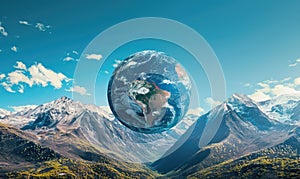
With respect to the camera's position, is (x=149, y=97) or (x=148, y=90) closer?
(x=148, y=90)

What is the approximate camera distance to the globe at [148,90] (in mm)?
Answer: 14336

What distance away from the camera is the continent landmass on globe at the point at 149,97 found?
14.2 m

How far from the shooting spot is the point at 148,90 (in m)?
14.2

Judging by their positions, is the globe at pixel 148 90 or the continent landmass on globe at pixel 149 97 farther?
the globe at pixel 148 90

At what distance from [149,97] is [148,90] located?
364 millimetres

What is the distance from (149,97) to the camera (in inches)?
564

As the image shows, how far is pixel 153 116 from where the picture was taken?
1459 centimetres

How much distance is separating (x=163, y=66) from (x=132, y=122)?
3.28 metres

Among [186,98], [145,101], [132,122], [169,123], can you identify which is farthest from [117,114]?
[186,98]

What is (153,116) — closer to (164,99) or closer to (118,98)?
(164,99)

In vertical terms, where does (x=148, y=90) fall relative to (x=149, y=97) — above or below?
above

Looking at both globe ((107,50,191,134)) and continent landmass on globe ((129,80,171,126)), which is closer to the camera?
continent landmass on globe ((129,80,171,126))

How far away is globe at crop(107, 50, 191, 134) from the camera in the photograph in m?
14.3

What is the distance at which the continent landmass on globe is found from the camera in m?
14.2
